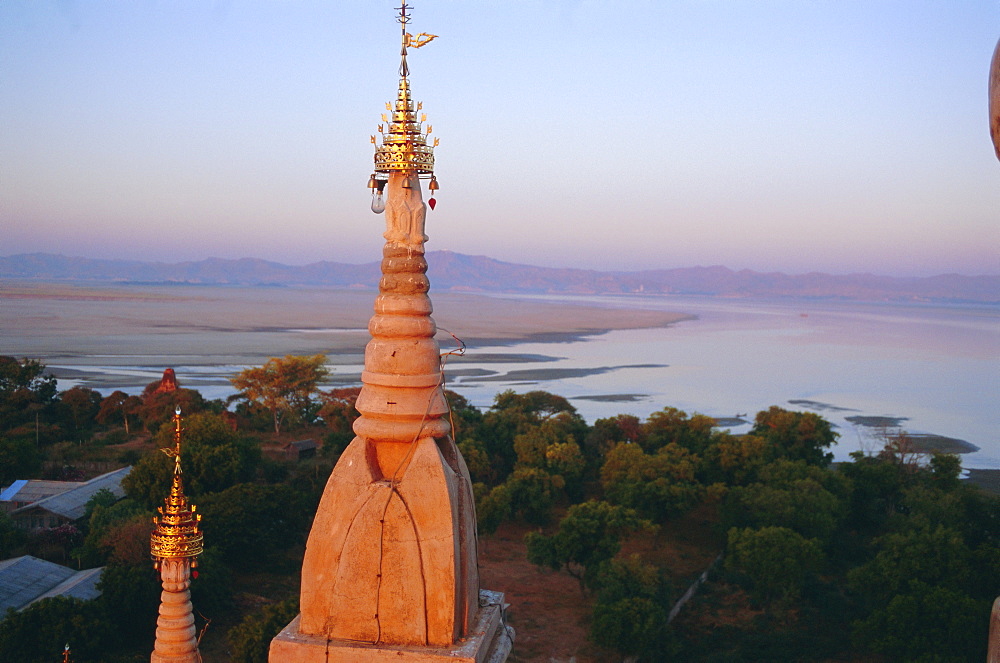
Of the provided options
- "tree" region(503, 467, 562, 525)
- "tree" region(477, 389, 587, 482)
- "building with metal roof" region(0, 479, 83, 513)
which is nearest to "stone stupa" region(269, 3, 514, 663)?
"tree" region(503, 467, 562, 525)

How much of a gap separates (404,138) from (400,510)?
A: 2.59 metres

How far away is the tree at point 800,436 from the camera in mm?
32781

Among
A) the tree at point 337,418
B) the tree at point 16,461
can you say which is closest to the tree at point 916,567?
the tree at point 337,418

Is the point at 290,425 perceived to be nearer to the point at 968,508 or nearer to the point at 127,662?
the point at 127,662

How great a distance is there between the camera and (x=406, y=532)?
5.63 m

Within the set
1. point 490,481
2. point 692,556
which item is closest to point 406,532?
point 692,556

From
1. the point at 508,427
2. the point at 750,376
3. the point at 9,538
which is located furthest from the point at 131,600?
the point at 750,376

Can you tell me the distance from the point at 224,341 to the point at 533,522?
185ft

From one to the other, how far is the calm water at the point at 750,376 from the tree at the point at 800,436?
5.67 metres

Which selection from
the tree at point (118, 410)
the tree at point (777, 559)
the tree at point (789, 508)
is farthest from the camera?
the tree at point (118, 410)

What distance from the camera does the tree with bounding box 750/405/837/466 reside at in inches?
1291

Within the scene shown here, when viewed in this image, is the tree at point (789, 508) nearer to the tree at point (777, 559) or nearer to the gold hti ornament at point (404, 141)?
the tree at point (777, 559)

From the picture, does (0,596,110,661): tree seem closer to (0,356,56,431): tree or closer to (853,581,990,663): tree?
(853,581,990,663): tree

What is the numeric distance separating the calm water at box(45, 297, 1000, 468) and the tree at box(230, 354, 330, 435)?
30.8 feet
